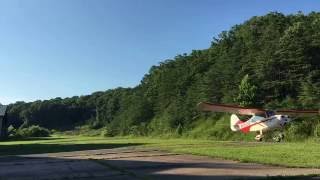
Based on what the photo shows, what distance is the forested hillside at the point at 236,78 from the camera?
176 feet

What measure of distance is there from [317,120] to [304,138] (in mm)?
3363

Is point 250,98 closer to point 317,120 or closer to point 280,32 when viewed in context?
point 280,32

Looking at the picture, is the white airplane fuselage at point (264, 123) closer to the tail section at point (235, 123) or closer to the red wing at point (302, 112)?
the red wing at point (302, 112)

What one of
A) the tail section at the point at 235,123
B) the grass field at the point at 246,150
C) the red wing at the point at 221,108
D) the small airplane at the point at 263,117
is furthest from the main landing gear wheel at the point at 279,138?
the tail section at the point at 235,123

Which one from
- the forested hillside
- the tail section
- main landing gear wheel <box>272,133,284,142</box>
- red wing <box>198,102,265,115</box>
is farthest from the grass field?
the tail section

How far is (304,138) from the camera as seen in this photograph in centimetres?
3762

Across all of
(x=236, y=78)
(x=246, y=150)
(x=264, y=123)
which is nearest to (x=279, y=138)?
(x=264, y=123)

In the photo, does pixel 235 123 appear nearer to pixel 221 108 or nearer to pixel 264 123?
pixel 264 123

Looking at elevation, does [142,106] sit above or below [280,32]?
below

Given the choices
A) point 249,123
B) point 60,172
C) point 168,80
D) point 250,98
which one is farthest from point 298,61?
point 60,172

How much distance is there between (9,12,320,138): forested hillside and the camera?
53.6 m

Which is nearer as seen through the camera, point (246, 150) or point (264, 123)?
point (246, 150)

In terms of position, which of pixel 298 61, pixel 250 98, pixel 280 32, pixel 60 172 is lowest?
pixel 60 172

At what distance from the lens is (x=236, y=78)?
6353cm
